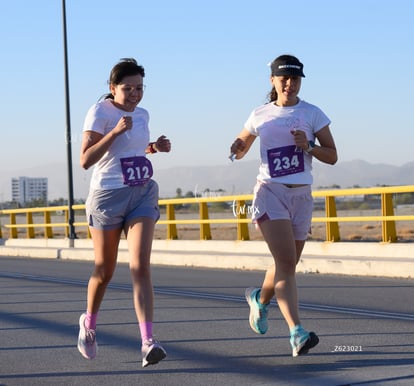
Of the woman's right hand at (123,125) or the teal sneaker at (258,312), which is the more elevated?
the woman's right hand at (123,125)

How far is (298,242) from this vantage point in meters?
7.31

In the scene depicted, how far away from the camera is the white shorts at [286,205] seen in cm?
716

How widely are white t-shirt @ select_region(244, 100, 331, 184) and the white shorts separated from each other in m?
0.06

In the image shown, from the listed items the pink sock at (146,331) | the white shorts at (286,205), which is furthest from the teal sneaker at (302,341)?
the pink sock at (146,331)

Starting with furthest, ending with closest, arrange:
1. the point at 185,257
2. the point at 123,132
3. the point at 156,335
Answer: the point at 185,257 < the point at 156,335 < the point at 123,132

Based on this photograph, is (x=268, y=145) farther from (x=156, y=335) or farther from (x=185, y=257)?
(x=185, y=257)

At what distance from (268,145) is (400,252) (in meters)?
9.06

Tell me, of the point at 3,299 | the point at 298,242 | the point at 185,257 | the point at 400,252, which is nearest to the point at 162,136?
the point at 298,242

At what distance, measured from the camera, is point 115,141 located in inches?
271

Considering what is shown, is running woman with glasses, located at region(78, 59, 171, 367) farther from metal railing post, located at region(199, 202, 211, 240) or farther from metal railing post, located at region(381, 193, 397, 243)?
metal railing post, located at region(199, 202, 211, 240)

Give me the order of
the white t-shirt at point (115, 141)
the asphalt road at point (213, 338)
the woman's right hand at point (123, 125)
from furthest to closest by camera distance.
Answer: the white t-shirt at point (115, 141) → the woman's right hand at point (123, 125) → the asphalt road at point (213, 338)

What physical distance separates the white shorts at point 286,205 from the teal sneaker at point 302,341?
701 mm

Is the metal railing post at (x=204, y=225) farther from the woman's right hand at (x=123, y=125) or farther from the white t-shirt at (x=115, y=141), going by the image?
the woman's right hand at (x=123, y=125)

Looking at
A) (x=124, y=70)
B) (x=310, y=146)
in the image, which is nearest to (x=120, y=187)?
(x=124, y=70)
